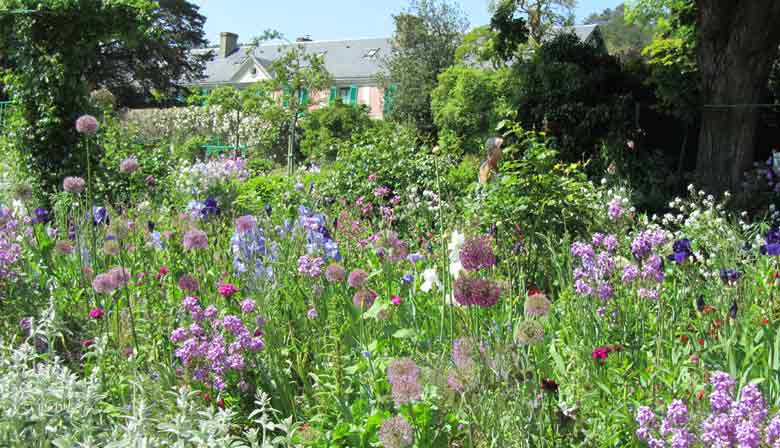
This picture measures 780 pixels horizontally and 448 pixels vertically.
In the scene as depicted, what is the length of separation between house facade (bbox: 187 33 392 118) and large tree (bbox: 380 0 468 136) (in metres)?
8.50

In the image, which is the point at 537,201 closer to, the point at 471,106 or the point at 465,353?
the point at 465,353

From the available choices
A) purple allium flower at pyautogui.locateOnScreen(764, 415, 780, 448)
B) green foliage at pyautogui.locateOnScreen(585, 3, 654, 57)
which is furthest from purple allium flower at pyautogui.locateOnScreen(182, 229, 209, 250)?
green foliage at pyautogui.locateOnScreen(585, 3, 654, 57)

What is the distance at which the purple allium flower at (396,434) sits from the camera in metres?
1.63

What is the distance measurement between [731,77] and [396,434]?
790cm

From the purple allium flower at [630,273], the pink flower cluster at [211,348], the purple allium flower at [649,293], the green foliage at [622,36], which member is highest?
the green foliage at [622,36]

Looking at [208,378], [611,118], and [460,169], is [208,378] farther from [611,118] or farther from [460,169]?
[611,118]

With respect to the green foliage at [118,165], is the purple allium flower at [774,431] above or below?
above

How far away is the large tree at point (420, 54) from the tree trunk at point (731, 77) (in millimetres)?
14488

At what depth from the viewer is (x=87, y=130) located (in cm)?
298

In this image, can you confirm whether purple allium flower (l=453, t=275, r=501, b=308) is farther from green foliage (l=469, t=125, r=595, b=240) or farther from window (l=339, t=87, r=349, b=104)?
window (l=339, t=87, r=349, b=104)

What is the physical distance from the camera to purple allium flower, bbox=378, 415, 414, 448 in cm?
163

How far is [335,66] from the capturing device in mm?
40531

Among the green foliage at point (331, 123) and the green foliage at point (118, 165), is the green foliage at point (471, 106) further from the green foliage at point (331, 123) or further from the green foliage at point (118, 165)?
the green foliage at point (118, 165)

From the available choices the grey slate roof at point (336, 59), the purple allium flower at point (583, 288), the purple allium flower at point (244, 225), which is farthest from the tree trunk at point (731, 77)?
the grey slate roof at point (336, 59)
